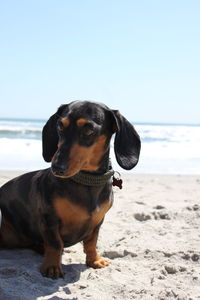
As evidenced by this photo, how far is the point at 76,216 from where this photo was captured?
3.03 metres

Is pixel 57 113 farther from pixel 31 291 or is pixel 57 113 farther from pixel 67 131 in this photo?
pixel 31 291

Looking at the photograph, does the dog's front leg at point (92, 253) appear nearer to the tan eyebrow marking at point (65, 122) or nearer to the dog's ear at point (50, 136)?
the dog's ear at point (50, 136)

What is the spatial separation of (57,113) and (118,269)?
121 cm

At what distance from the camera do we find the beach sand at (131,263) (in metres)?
2.83

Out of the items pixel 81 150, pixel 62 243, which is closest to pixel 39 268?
pixel 62 243

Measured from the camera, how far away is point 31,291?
8.98 feet

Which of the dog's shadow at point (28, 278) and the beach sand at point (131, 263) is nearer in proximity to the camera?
the dog's shadow at point (28, 278)

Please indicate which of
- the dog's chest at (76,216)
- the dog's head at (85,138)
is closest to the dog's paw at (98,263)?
the dog's chest at (76,216)

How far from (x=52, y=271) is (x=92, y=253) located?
45 centimetres

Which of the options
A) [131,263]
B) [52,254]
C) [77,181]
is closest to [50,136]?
[77,181]

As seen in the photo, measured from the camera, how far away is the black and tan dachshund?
282 cm

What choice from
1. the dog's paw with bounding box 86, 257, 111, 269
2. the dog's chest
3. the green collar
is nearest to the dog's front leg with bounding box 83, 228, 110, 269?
the dog's paw with bounding box 86, 257, 111, 269

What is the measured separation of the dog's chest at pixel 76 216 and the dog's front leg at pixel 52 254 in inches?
2.9

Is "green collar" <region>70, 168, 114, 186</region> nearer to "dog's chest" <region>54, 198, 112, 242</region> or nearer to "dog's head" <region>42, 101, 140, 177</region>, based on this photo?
"dog's head" <region>42, 101, 140, 177</region>
